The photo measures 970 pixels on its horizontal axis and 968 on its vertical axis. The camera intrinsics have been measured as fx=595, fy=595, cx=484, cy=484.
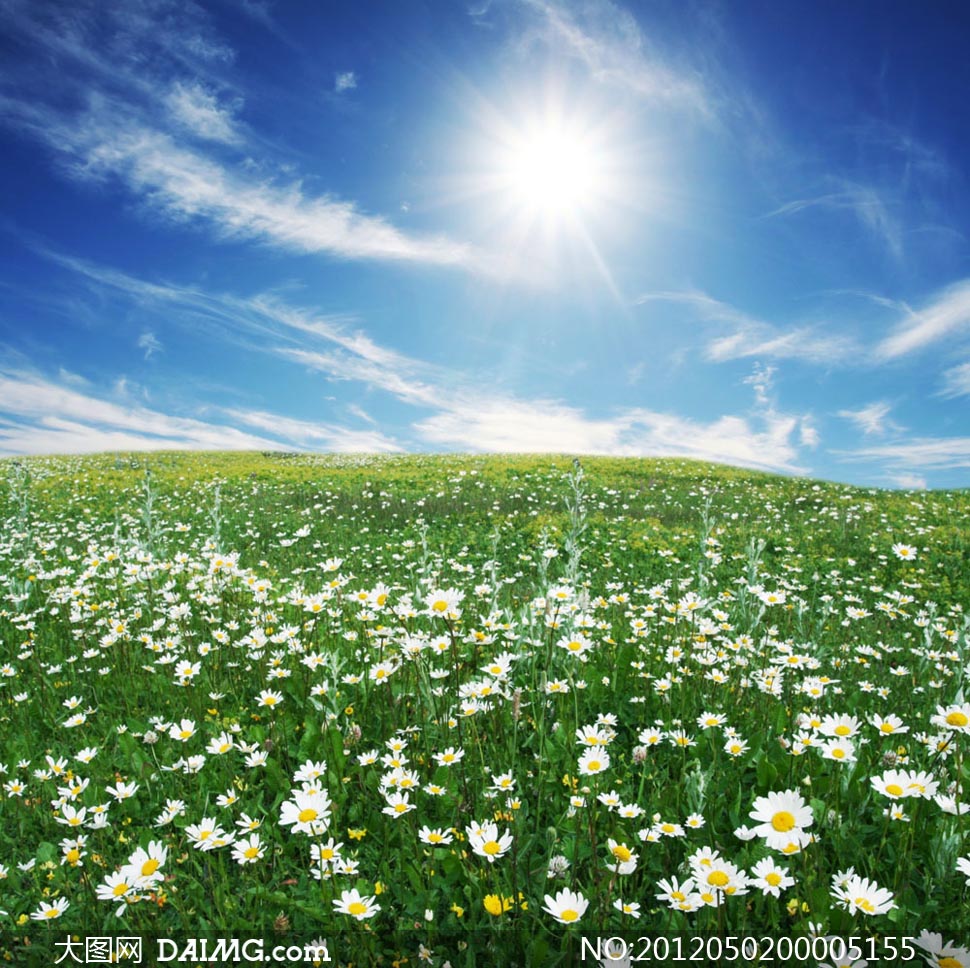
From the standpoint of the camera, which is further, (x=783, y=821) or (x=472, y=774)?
(x=472, y=774)

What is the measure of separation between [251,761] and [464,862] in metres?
1.29

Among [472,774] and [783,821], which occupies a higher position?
[783,821]

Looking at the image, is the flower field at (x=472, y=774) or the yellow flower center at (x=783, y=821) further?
the flower field at (x=472, y=774)

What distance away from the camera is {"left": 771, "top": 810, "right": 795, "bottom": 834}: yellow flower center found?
189 cm

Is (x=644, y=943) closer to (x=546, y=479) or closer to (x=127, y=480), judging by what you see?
(x=546, y=479)

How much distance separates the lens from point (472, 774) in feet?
11.1

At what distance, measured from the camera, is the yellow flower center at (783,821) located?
6.21ft

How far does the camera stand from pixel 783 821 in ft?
6.24

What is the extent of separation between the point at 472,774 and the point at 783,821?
189cm

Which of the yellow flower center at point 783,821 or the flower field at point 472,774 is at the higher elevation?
the yellow flower center at point 783,821

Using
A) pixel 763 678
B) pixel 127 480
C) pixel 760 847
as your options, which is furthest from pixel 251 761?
pixel 127 480

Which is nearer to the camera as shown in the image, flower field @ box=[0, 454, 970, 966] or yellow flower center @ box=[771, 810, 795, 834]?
yellow flower center @ box=[771, 810, 795, 834]

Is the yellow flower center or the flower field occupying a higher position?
the yellow flower center

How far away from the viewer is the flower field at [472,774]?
242 cm
